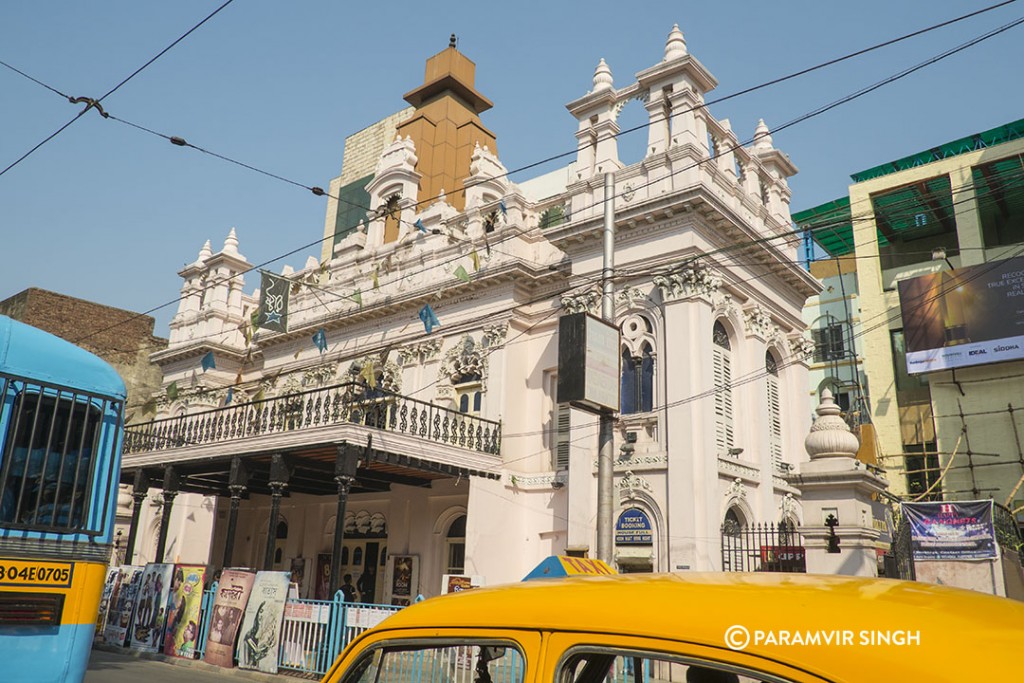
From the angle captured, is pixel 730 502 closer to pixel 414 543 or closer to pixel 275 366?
pixel 414 543

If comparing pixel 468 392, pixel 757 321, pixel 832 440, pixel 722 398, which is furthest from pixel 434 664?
pixel 468 392

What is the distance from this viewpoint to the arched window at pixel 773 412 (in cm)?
2100

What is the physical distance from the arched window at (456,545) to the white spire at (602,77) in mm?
12202

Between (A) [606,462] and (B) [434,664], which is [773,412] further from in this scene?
(B) [434,664]

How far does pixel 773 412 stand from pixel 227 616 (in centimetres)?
1455

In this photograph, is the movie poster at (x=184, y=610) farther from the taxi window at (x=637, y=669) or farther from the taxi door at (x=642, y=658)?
the taxi door at (x=642, y=658)

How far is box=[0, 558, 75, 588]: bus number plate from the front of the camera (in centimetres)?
685

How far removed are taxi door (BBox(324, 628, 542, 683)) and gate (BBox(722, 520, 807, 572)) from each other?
11057 mm

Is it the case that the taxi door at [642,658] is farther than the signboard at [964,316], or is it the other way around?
the signboard at [964,316]

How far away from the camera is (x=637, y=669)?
3166mm

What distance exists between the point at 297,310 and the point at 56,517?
2135 centimetres

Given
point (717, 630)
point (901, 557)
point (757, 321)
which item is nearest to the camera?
point (717, 630)

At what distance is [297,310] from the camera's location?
92.8 feet

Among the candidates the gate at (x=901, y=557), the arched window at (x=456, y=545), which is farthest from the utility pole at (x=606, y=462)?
the arched window at (x=456, y=545)
